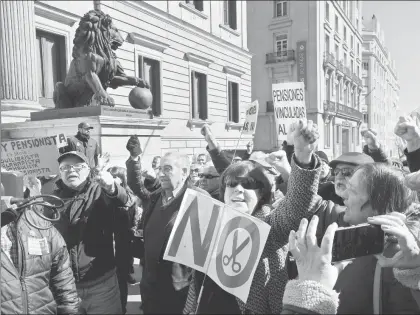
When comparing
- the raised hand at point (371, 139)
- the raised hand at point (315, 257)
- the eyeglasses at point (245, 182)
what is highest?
the raised hand at point (371, 139)

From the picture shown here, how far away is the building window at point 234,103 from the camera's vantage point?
1944 centimetres

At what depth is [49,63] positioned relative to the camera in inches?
385

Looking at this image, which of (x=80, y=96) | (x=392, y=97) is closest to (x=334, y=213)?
(x=392, y=97)

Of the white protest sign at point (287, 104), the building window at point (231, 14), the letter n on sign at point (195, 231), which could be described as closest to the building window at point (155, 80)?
the building window at point (231, 14)

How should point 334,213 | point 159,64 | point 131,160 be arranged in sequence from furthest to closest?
point 159,64 → point 131,160 → point 334,213

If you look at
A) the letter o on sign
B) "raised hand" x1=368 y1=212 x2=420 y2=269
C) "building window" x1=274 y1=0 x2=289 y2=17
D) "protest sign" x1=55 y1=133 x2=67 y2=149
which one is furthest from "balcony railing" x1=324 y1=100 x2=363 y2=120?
"building window" x1=274 y1=0 x2=289 y2=17

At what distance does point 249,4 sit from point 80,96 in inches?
813

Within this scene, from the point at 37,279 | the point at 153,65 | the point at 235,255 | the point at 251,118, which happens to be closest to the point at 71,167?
the point at 37,279

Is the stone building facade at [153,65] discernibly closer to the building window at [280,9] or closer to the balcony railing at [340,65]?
the balcony railing at [340,65]

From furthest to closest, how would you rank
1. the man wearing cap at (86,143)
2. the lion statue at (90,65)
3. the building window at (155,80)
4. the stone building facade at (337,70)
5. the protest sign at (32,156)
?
the building window at (155,80), the lion statue at (90,65), the man wearing cap at (86,143), the protest sign at (32,156), the stone building facade at (337,70)

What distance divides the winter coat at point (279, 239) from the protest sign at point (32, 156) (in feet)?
6.11

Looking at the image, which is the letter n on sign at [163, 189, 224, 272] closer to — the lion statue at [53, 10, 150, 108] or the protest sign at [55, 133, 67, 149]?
the protest sign at [55, 133, 67, 149]

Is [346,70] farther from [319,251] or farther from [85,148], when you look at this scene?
[85,148]

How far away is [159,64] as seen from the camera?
14109 millimetres
